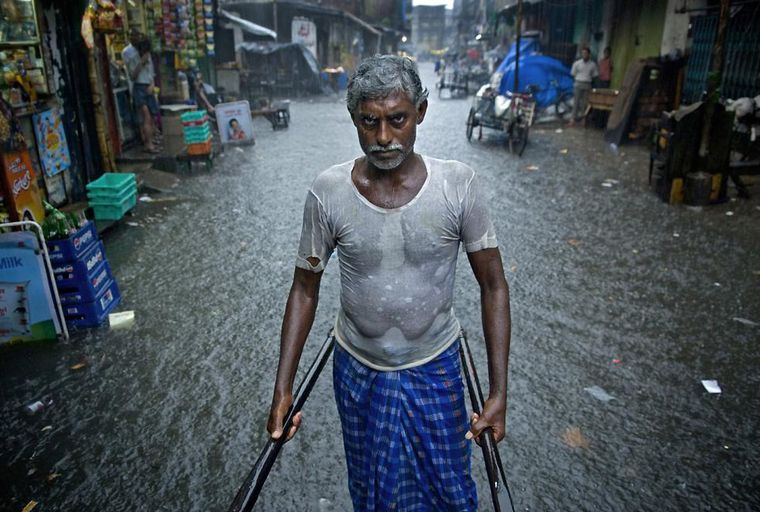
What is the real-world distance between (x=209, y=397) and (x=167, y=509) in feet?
3.05

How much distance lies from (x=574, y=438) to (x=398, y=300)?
1.93 m

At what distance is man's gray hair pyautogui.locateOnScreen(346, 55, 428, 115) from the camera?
1.80 metres

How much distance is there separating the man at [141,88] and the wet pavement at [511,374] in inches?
185

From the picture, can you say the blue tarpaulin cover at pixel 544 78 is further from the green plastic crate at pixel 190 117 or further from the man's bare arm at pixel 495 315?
the man's bare arm at pixel 495 315

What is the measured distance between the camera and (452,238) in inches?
77.0

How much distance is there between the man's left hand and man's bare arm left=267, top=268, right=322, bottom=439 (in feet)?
2.16

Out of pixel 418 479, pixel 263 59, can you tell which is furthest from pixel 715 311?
pixel 263 59

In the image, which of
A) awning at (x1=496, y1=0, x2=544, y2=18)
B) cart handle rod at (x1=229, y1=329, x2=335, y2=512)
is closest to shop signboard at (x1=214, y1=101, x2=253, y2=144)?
cart handle rod at (x1=229, y1=329, x2=335, y2=512)

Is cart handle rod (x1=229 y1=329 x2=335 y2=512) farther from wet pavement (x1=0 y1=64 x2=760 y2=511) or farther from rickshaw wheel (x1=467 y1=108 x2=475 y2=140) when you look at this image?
rickshaw wheel (x1=467 y1=108 x2=475 y2=140)

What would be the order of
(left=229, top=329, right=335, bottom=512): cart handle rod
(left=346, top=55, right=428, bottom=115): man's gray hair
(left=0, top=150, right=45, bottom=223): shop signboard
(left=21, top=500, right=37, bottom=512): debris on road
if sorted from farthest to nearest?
(left=0, top=150, right=45, bottom=223): shop signboard < (left=21, top=500, right=37, bottom=512): debris on road < (left=346, top=55, right=428, bottom=115): man's gray hair < (left=229, top=329, right=335, bottom=512): cart handle rod

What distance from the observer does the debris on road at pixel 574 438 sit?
323cm

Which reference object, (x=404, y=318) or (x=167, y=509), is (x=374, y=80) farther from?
(x=167, y=509)

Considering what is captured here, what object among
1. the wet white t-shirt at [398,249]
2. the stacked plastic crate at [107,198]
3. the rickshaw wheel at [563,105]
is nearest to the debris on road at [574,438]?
the wet white t-shirt at [398,249]

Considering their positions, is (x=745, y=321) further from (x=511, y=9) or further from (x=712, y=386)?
(x=511, y=9)
